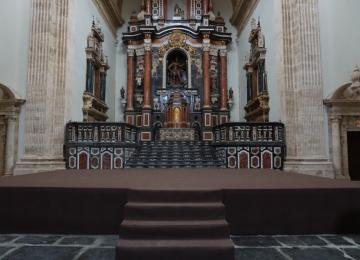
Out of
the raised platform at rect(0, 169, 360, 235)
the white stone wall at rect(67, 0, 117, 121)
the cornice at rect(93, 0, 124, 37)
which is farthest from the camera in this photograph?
the cornice at rect(93, 0, 124, 37)

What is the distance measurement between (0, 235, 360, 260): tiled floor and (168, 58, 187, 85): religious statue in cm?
1196

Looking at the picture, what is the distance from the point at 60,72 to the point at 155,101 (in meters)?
6.47

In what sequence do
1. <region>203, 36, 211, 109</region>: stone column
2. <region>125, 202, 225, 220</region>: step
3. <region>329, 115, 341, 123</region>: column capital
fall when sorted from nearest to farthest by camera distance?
<region>125, 202, 225, 220</region>: step → <region>329, 115, 341, 123</region>: column capital → <region>203, 36, 211, 109</region>: stone column

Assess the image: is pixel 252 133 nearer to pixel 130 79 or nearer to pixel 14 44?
pixel 14 44

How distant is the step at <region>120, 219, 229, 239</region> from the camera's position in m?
2.70

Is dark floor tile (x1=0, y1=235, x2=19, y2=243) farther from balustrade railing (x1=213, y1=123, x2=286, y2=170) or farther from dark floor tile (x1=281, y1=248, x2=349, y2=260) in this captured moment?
balustrade railing (x1=213, y1=123, x2=286, y2=170)

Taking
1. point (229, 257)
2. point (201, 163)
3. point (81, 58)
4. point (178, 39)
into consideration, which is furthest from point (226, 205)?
point (178, 39)

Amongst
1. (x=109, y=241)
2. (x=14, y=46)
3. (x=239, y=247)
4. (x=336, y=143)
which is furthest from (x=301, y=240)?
(x=14, y=46)

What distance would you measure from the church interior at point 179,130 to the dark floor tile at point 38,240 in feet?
0.11

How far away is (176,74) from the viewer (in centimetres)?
1457

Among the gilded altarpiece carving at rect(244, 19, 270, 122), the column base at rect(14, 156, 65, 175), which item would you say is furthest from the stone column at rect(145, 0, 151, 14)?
the column base at rect(14, 156, 65, 175)

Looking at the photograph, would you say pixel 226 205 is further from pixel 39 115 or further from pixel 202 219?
pixel 39 115

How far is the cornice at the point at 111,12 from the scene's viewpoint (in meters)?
11.7

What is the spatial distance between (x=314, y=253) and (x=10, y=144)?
7.55m
